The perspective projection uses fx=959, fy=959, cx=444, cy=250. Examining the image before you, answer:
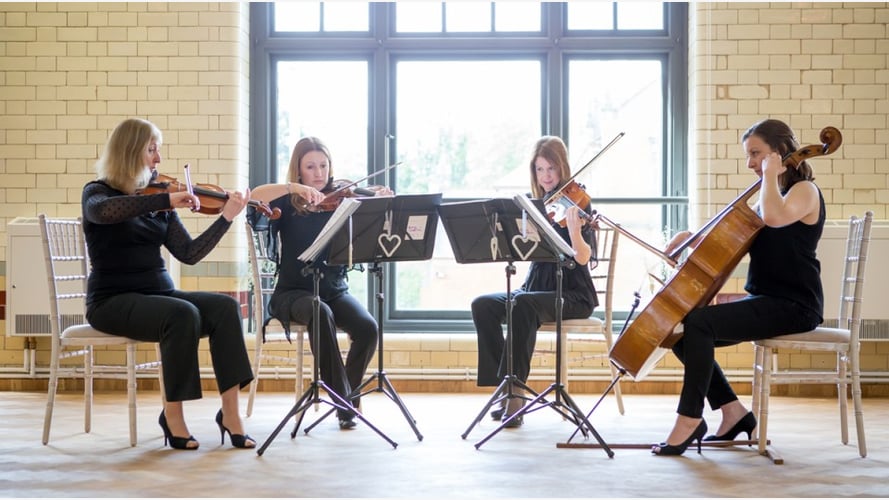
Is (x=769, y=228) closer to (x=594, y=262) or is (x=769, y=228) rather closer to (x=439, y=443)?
(x=594, y=262)

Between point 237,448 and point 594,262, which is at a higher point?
point 594,262

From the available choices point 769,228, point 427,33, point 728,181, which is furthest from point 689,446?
point 427,33

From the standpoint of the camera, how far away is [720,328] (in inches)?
144

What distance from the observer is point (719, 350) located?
5.57 metres

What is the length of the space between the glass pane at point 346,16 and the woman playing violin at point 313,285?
161 centimetres

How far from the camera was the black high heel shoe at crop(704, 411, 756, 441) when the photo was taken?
386 cm

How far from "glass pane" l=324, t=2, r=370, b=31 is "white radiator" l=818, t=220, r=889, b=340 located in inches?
118

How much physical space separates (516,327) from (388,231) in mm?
886

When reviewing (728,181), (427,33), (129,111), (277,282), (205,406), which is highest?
(427,33)

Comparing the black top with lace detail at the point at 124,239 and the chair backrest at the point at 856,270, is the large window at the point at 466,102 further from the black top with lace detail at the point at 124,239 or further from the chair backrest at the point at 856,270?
the black top with lace detail at the point at 124,239

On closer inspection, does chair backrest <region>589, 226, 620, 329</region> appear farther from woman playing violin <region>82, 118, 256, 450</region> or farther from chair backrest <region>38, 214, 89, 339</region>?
chair backrest <region>38, 214, 89, 339</region>

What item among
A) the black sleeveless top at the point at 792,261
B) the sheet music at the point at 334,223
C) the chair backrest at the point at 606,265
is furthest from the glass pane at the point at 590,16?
the sheet music at the point at 334,223

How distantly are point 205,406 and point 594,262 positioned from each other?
2.12m

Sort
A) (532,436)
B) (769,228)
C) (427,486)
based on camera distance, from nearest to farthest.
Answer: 1. (427,486)
2. (769,228)
3. (532,436)
